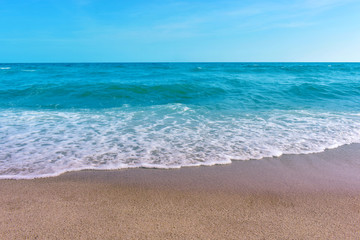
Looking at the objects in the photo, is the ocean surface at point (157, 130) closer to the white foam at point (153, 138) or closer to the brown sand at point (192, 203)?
the white foam at point (153, 138)

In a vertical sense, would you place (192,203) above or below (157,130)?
below

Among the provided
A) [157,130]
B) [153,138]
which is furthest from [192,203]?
[157,130]

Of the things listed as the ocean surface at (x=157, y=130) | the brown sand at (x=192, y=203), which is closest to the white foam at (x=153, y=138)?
the ocean surface at (x=157, y=130)

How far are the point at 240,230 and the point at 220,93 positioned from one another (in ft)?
35.0

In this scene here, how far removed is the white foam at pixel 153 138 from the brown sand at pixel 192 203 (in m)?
Answer: 0.45

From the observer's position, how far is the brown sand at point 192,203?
228cm

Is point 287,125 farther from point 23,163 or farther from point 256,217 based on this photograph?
point 23,163

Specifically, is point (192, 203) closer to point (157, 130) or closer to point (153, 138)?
point (153, 138)

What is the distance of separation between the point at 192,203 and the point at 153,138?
2.62 meters

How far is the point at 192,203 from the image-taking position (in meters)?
2.78

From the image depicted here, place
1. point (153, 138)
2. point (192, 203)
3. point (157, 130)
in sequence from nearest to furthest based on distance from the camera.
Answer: point (192, 203) → point (153, 138) → point (157, 130)

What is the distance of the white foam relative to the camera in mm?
4008

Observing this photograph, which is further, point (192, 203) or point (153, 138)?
point (153, 138)

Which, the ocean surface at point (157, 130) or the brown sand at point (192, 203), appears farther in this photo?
the ocean surface at point (157, 130)
